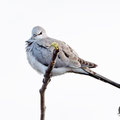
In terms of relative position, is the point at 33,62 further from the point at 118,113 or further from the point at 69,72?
the point at 118,113

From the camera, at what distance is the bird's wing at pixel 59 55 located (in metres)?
8.95

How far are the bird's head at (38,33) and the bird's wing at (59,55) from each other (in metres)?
0.37

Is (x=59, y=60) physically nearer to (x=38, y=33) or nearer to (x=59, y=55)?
(x=59, y=55)

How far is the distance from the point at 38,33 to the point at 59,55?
129cm

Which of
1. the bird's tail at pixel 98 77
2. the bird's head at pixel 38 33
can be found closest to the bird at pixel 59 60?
the bird's tail at pixel 98 77

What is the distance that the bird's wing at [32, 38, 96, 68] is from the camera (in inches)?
352

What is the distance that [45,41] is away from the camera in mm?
9531

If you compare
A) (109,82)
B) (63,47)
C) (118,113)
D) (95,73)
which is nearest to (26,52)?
(63,47)

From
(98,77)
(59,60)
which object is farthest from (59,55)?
(98,77)

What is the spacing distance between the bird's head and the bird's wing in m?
0.37

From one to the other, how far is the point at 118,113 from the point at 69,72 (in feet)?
18.9

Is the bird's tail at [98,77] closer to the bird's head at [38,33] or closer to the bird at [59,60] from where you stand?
the bird at [59,60]

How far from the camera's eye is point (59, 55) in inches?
354

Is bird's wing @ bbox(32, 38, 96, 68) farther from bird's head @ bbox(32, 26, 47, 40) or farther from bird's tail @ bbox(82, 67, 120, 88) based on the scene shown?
bird's head @ bbox(32, 26, 47, 40)
